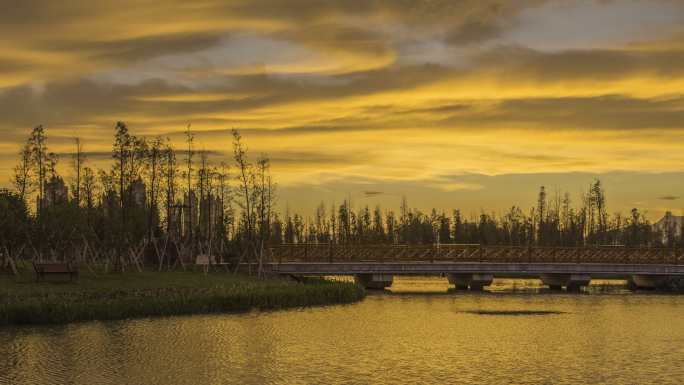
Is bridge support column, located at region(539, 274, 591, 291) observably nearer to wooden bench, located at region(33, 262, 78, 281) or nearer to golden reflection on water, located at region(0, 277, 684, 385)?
golden reflection on water, located at region(0, 277, 684, 385)

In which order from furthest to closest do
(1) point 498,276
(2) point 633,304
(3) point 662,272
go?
(1) point 498,276 → (3) point 662,272 → (2) point 633,304

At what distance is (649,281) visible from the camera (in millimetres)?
75812

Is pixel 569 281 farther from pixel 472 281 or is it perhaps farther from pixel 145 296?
pixel 145 296

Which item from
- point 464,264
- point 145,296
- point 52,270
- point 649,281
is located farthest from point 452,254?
point 52,270

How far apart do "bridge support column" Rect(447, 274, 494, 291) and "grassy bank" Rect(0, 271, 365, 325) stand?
1752cm

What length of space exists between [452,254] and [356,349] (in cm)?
4525

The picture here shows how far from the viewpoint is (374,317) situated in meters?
43.8

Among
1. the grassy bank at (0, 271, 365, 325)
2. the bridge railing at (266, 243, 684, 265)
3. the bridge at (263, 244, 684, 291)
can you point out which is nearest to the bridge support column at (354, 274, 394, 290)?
the bridge at (263, 244, 684, 291)

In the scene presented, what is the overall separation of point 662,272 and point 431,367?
5251cm

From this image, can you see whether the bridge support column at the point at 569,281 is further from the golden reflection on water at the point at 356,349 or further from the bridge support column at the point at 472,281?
the golden reflection on water at the point at 356,349

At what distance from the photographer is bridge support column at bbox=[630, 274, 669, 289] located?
75.6 meters

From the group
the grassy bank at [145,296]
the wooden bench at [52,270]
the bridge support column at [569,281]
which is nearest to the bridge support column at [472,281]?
the bridge support column at [569,281]

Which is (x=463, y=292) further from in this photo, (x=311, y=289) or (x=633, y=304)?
(x=311, y=289)

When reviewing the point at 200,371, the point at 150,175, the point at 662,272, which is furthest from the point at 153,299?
the point at 662,272
